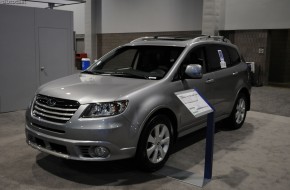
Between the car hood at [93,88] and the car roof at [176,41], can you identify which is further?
the car roof at [176,41]

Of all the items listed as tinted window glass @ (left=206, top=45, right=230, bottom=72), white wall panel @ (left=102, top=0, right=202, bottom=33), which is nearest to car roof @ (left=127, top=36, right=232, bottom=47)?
tinted window glass @ (left=206, top=45, right=230, bottom=72)

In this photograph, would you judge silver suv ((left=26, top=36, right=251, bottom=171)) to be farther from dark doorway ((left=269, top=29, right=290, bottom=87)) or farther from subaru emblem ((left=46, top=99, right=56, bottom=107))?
dark doorway ((left=269, top=29, right=290, bottom=87))

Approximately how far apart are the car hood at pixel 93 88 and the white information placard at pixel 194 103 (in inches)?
19.0

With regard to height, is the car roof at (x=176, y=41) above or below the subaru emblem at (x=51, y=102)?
above

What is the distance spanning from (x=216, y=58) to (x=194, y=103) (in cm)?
182

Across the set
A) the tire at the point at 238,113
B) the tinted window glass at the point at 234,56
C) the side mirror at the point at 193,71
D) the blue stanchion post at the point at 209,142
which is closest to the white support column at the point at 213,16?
the tinted window glass at the point at 234,56

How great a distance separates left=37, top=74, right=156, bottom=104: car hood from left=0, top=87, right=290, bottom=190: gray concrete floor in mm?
917

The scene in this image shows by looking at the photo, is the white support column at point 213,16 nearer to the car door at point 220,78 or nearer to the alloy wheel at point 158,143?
the car door at point 220,78

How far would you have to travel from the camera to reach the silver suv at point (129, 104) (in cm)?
345

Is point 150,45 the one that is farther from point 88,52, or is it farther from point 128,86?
point 88,52

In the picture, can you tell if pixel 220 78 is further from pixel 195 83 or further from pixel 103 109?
pixel 103 109

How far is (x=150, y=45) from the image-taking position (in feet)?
15.9

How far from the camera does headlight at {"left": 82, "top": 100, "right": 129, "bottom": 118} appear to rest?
3445 mm

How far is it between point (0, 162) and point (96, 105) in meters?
1.69
